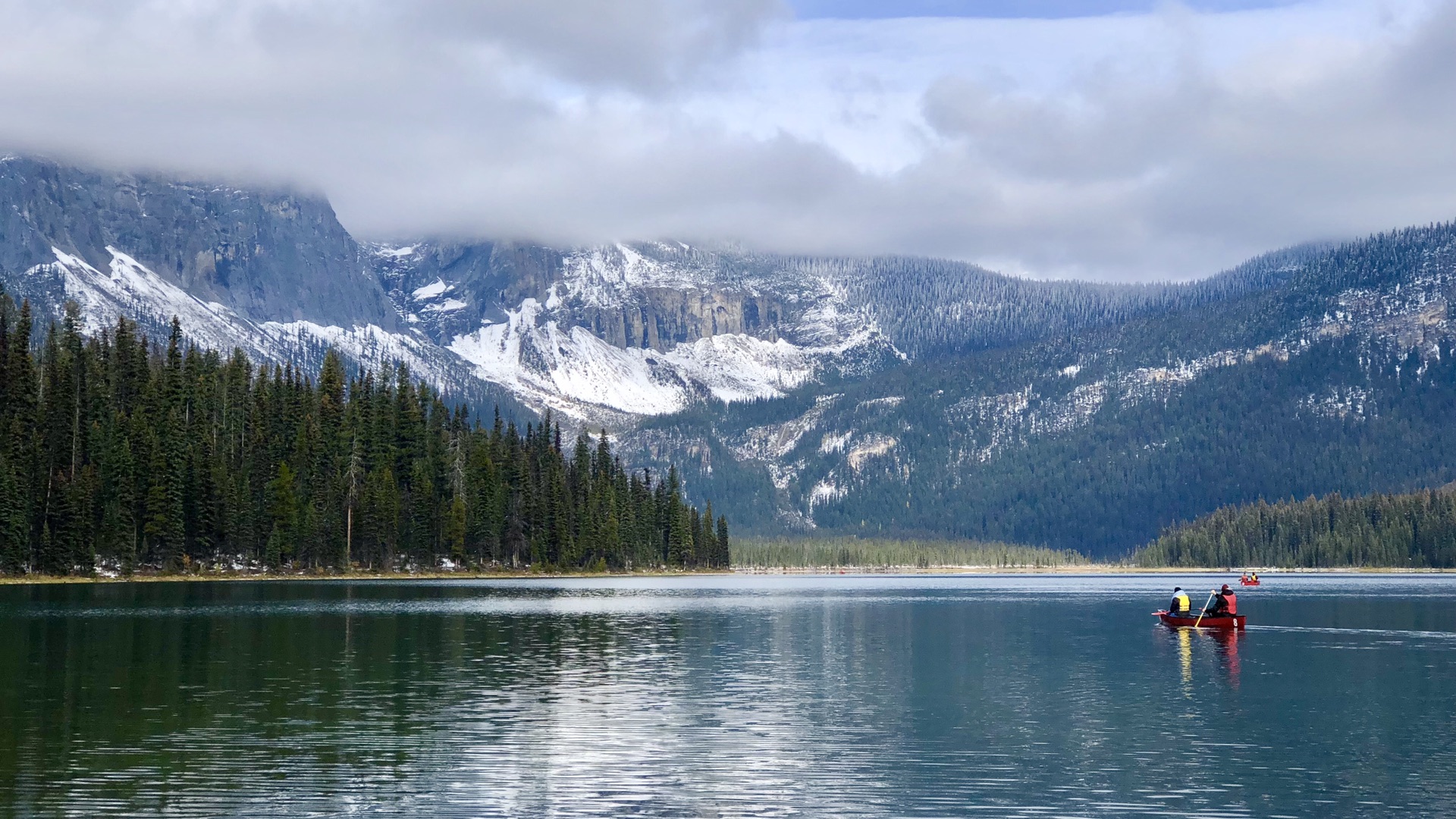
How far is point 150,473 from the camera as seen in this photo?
166m

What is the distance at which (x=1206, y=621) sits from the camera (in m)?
103

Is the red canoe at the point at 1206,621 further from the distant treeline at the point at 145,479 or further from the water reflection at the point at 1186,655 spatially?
the distant treeline at the point at 145,479

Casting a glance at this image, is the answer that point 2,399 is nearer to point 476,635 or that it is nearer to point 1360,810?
point 476,635

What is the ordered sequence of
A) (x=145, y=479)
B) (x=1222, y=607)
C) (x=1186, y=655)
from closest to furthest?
(x=1186, y=655)
(x=1222, y=607)
(x=145, y=479)

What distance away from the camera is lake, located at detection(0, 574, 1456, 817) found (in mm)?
37438

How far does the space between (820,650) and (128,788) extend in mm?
52039

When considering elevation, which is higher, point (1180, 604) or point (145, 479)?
point (145, 479)

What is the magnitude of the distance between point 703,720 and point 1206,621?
62.8m

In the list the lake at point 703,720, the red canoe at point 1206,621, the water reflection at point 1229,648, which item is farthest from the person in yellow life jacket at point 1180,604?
the lake at point 703,720

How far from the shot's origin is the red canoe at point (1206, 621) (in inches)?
4058

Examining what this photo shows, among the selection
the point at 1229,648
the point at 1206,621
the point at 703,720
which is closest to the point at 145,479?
the point at 1206,621

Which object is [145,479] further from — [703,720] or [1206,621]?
[703,720]

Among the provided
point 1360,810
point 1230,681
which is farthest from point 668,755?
point 1230,681

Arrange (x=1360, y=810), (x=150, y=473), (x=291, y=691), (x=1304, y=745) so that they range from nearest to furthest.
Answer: (x=1360, y=810) → (x=1304, y=745) → (x=291, y=691) → (x=150, y=473)
